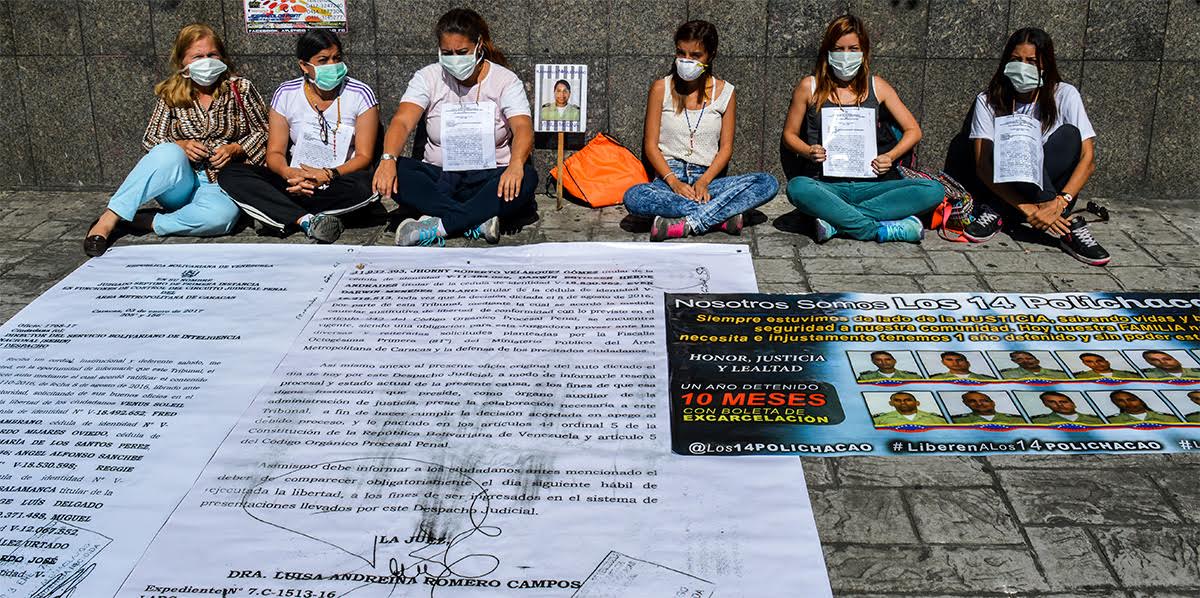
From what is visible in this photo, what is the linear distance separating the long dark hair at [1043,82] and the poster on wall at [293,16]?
388cm

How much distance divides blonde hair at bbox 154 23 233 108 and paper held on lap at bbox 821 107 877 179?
3394 mm

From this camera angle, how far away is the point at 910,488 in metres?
3.26

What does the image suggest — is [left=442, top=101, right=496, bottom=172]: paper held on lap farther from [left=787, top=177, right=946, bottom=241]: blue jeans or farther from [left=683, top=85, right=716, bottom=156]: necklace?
[left=787, top=177, right=946, bottom=241]: blue jeans

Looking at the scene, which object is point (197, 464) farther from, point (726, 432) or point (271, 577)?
point (726, 432)

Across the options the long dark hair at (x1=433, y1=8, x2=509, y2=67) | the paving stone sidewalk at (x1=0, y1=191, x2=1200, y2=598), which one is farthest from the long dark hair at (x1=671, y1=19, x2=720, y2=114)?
the paving stone sidewalk at (x1=0, y1=191, x2=1200, y2=598)

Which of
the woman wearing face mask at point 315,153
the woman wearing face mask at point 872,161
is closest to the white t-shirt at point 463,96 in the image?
the woman wearing face mask at point 315,153

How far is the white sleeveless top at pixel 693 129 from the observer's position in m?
5.95

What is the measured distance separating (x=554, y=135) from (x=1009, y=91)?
8.86ft

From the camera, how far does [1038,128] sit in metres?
5.60

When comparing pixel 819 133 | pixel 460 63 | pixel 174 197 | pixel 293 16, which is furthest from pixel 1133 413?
pixel 293 16

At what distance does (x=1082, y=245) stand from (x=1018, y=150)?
2.02 feet

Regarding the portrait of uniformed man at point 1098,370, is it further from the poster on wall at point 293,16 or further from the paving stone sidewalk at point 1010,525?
the poster on wall at point 293,16

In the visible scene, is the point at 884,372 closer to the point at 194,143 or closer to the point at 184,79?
the point at 194,143

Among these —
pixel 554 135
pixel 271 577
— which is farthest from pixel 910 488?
pixel 554 135
